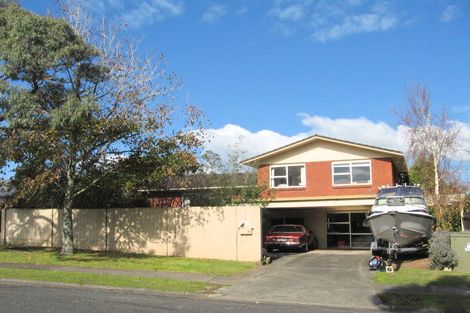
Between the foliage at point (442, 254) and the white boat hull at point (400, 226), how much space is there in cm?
149

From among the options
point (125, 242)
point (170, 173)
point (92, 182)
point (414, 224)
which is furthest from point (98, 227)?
point (414, 224)

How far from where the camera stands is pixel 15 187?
24281 millimetres

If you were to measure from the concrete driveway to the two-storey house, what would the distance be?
9.22 meters

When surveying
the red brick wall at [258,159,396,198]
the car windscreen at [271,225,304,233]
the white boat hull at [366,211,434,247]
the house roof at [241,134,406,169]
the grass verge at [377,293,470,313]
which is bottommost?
the grass verge at [377,293,470,313]

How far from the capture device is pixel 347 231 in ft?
109

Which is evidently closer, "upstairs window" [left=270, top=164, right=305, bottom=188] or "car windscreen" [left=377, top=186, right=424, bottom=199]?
"car windscreen" [left=377, top=186, right=424, bottom=199]

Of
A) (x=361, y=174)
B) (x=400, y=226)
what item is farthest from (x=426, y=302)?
(x=361, y=174)

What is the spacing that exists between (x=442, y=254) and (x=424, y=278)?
7.42ft

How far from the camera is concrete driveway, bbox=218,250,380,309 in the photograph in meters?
12.7

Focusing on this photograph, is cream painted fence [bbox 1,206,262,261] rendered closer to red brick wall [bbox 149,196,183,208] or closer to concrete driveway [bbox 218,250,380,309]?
concrete driveway [bbox 218,250,380,309]

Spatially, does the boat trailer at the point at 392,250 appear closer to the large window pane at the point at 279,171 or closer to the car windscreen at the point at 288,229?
the car windscreen at the point at 288,229

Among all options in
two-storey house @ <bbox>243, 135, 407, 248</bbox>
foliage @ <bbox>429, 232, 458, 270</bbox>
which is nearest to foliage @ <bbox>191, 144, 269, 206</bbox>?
two-storey house @ <bbox>243, 135, 407, 248</bbox>

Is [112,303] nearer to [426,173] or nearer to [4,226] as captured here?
[4,226]

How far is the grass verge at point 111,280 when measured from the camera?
→ 545 inches
